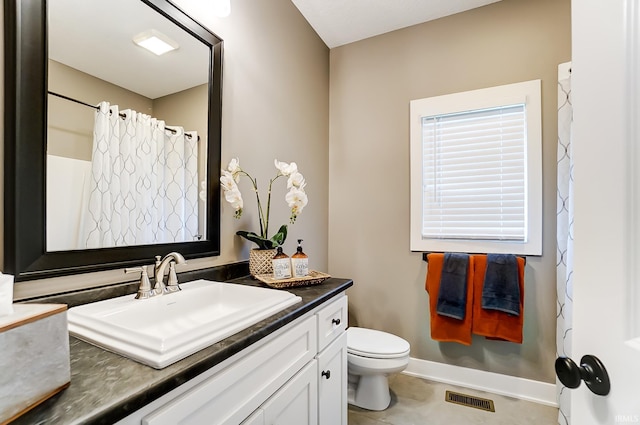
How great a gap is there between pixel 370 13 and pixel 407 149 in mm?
979

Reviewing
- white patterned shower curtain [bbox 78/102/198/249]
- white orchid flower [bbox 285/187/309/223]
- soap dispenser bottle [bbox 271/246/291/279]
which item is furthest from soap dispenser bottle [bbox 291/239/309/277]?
white patterned shower curtain [bbox 78/102/198/249]

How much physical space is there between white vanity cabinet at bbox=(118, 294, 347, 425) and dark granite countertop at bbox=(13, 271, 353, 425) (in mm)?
40

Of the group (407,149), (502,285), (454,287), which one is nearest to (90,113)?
(407,149)

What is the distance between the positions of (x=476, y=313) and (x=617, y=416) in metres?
1.62

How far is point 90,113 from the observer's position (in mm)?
1010

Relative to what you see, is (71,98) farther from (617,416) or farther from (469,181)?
(469,181)

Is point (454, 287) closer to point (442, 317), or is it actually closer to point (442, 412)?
point (442, 317)

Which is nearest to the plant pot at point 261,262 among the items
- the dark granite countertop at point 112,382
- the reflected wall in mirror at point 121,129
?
the reflected wall in mirror at point 121,129

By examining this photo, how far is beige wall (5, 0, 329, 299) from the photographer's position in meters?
1.53

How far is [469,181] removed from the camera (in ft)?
6.93

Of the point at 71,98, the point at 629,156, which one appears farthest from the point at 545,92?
the point at 71,98

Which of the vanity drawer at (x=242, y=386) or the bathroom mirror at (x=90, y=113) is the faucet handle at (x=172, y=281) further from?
the vanity drawer at (x=242, y=386)

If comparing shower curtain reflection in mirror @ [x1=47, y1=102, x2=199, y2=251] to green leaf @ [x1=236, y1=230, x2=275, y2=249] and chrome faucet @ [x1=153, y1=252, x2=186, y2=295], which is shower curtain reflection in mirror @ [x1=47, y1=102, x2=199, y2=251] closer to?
chrome faucet @ [x1=153, y1=252, x2=186, y2=295]

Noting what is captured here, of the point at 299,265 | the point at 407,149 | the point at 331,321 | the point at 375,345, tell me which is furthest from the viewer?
the point at 407,149
